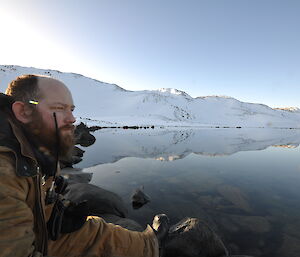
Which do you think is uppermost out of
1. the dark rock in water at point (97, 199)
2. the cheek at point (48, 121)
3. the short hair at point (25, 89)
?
the short hair at point (25, 89)

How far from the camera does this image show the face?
2105 mm

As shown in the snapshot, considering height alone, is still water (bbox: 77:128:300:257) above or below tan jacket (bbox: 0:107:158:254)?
below

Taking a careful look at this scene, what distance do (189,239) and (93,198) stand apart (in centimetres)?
352

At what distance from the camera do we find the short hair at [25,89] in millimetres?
2117

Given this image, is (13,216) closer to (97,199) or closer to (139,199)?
(97,199)

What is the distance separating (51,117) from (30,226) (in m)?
1.14

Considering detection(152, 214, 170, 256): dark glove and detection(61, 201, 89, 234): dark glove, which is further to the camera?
detection(152, 214, 170, 256): dark glove

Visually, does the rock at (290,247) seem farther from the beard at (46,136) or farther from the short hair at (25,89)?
the short hair at (25,89)

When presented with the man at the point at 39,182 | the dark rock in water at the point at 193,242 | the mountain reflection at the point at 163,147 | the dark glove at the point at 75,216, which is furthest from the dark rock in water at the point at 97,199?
the mountain reflection at the point at 163,147

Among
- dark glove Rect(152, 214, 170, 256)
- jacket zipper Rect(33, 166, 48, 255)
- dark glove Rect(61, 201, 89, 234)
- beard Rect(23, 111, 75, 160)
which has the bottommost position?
dark glove Rect(152, 214, 170, 256)

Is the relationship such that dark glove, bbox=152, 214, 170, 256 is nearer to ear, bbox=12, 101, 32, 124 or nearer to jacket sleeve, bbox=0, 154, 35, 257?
jacket sleeve, bbox=0, 154, 35, 257

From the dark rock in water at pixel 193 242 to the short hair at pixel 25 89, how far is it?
14.6ft

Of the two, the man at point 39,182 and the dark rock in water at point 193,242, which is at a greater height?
the man at point 39,182

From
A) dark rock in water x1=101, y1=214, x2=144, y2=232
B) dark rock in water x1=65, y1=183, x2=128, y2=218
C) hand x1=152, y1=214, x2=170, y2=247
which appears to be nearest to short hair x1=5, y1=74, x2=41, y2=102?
hand x1=152, y1=214, x2=170, y2=247
